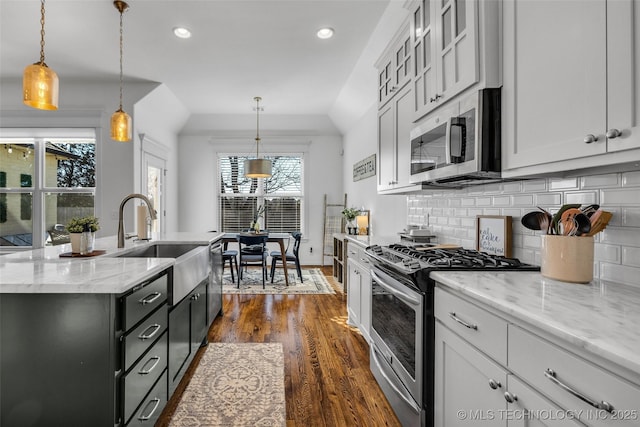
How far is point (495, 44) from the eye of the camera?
5.01ft

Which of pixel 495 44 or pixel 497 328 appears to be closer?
pixel 497 328

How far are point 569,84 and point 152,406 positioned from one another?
225 centimetres

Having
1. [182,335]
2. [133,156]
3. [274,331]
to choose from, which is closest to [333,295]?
[274,331]

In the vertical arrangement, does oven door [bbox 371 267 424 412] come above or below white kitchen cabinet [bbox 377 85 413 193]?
below

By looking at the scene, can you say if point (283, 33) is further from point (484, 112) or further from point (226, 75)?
point (484, 112)

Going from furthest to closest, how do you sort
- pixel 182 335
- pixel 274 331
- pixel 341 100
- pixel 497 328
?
pixel 341 100 < pixel 274 331 < pixel 182 335 < pixel 497 328

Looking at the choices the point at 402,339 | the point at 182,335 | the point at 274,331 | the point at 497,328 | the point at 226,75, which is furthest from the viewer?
the point at 226,75

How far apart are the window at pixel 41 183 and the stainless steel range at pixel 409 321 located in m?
4.78

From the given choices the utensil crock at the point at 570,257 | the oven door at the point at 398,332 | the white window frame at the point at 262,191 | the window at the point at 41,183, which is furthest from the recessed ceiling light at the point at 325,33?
the window at the point at 41,183

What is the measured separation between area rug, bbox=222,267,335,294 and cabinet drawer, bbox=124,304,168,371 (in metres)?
2.94

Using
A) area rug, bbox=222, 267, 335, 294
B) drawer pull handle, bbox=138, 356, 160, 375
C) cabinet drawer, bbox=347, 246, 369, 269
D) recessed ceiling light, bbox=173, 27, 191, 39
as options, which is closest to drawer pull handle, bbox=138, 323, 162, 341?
drawer pull handle, bbox=138, 356, 160, 375

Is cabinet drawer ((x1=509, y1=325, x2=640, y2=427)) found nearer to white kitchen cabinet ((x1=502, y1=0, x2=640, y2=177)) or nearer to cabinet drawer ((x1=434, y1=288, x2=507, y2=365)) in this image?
cabinet drawer ((x1=434, y1=288, x2=507, y2=365))

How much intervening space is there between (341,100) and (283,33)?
211cm

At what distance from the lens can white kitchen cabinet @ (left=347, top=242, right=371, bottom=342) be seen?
272 cm
